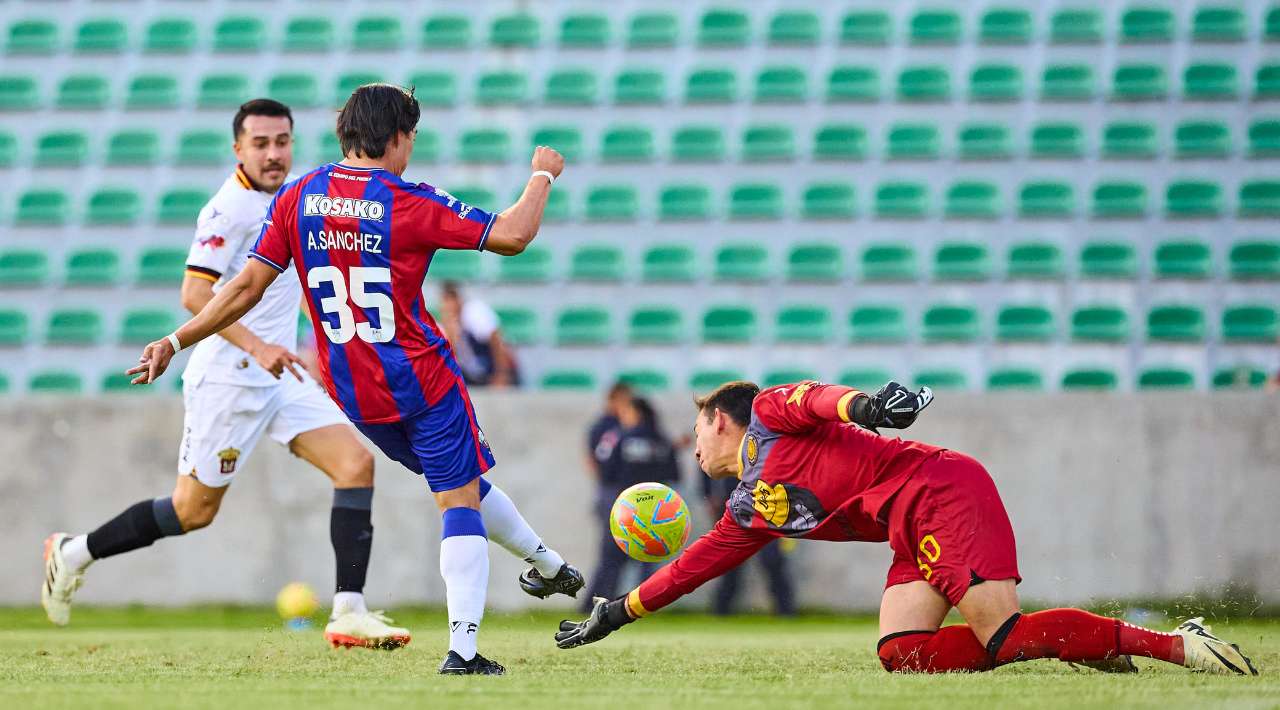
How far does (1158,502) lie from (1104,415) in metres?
0.71

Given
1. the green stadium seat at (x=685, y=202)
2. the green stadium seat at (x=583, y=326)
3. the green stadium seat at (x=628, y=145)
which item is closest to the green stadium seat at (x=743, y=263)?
the green stadium seat at (x=685, y=202)

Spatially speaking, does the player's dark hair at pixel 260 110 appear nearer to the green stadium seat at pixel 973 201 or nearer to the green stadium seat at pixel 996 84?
the green stadium seat at pixel 973 201

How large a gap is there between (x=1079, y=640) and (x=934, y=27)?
1052cm

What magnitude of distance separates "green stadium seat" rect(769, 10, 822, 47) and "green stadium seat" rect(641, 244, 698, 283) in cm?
252

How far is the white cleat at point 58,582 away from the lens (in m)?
7.59

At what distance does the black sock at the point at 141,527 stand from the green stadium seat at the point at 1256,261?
9774 mm

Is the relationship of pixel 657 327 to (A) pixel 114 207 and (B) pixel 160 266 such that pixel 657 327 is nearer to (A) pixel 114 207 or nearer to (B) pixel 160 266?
(B) pixel 160 266

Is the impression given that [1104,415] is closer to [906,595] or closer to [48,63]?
[906,595]

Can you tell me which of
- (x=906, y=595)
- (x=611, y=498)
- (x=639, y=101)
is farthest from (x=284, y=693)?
(x=639, y=101)

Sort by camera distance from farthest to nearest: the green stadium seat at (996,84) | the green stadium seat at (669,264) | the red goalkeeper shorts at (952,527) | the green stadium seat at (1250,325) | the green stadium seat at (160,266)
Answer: the green stadium seat at (160,266) < the green stadium seat at (996,84) < the green stadium seat at (669,264) < the green stadium seat at (1250,325) < the red goalkeeper shorts at (952,527)

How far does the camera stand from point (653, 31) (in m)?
15.5

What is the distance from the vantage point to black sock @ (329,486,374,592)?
679 centimetres

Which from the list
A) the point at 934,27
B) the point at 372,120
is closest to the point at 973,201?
the point at 934,27

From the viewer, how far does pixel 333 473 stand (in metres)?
7.08
